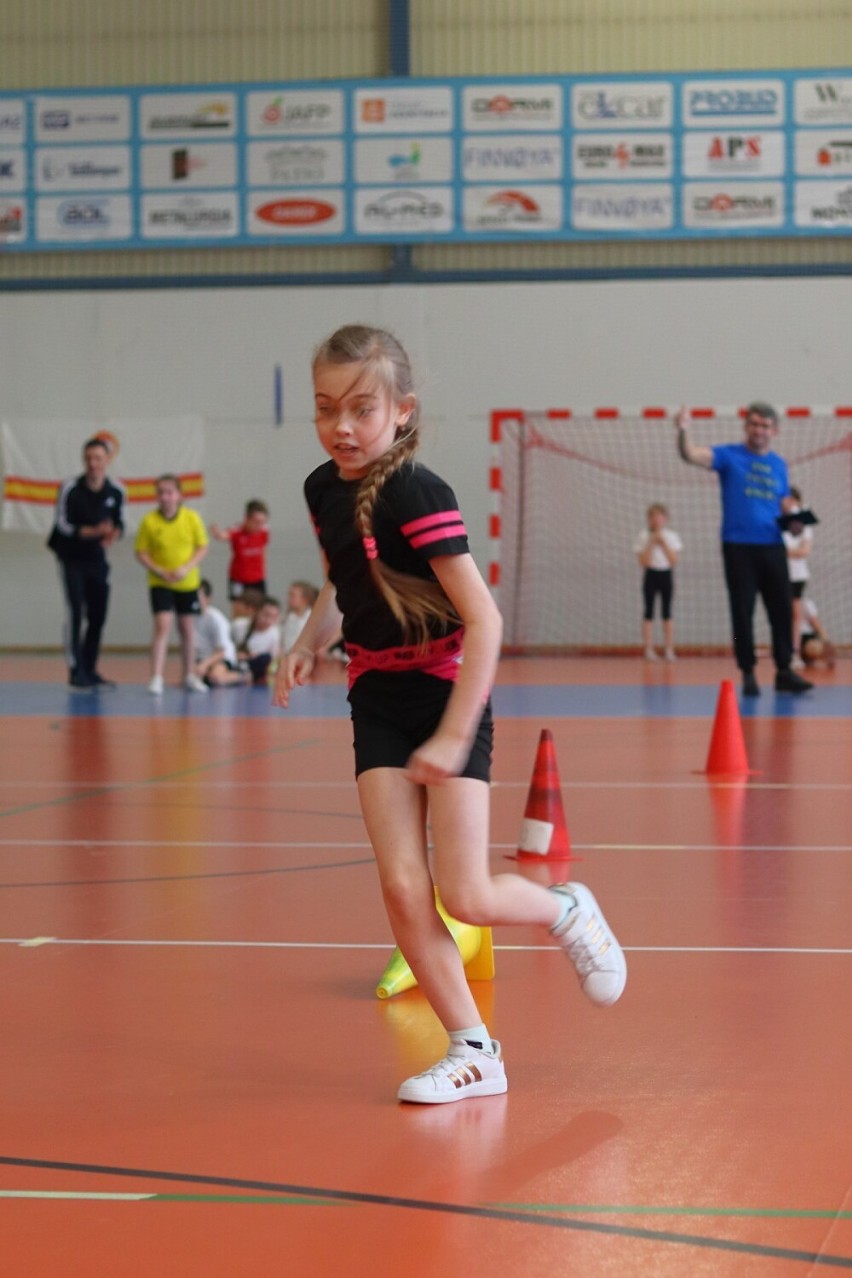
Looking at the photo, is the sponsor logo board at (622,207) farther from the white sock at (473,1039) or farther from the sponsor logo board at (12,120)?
the white sock at (473,1039)

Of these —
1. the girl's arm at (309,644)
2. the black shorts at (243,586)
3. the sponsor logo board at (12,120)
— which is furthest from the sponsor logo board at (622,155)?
the girl's arm at (309,644)

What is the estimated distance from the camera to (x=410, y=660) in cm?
323

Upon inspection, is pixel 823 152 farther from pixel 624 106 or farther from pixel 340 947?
pixel 340 947

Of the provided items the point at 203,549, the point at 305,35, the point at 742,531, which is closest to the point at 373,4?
the point at 305,35

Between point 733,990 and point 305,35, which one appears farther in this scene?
point 305,35

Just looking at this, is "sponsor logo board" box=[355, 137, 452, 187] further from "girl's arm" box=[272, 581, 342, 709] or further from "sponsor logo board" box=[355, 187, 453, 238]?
"girl's arm" box=[272, 581, 342, 709]

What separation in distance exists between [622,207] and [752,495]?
8.38 m

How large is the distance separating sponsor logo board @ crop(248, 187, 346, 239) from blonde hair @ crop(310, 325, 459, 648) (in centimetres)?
1730

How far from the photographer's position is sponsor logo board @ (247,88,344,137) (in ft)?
65.1

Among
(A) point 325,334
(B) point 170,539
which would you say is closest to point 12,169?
(A) point 325,334

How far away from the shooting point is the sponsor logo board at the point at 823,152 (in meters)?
19.1

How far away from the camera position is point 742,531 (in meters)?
12.3

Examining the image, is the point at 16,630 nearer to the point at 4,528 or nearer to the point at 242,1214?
the point at 4,528

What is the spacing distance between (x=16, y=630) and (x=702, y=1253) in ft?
62.7
